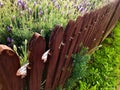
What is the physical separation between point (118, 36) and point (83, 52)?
367cm

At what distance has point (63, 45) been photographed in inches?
89.7

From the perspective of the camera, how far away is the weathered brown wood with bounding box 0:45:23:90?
135 cm

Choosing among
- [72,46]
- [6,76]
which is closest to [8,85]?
[6,76]

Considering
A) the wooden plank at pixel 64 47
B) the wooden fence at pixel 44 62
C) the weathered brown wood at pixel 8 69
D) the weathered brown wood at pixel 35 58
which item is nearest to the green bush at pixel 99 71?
the wooden fence at pixel 44 62

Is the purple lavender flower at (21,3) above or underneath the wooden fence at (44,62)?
above

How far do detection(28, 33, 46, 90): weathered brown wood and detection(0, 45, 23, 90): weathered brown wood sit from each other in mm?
159

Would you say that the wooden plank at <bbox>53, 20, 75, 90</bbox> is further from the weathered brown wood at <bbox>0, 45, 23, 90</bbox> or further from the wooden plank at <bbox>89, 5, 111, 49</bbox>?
the wooden plank at <bbox>89, 5, 111, 49</bbox>

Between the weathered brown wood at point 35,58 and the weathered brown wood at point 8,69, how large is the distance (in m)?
0.16

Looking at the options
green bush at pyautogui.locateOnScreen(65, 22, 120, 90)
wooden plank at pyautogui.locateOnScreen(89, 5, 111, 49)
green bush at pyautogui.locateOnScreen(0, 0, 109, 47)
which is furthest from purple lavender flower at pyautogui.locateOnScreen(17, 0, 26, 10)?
wooden plank at pyautogui.locateOnScreen(89, 5, 111, 49)

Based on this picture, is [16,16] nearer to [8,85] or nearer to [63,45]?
[63,45]

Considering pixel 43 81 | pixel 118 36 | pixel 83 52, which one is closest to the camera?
pixel 43 81

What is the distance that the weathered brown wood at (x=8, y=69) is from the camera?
1.35 meters

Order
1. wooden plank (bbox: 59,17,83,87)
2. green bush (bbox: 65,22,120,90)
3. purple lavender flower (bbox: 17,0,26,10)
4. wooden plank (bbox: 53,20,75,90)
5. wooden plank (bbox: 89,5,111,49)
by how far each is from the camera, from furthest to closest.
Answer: wooden plank (bbox: 89,5,111,49), green bush (bbox: 65,22,120,90), purple lavender flower (bbox: 17,0,26,10), wooden plank (bbox: 59,17,83,87), wooden plank (bbox: 53,20,75,90)

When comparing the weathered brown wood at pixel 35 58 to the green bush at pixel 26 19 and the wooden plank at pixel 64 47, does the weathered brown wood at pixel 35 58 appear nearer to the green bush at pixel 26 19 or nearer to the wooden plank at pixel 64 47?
the wooden plank at pixel 64 47
